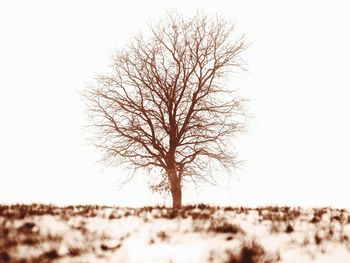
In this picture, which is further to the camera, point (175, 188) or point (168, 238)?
point (175, 188)

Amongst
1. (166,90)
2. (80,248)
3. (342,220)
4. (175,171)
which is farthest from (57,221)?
(166,90)

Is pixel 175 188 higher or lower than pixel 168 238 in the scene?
higher

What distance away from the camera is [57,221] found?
193 inches

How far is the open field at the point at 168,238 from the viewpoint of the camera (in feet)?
12.2

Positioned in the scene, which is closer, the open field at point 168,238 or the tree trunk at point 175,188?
the open field at point 168,238

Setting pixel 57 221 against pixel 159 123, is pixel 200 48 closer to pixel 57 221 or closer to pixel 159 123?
pixel 159 123

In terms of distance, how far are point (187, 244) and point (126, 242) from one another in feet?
2.29

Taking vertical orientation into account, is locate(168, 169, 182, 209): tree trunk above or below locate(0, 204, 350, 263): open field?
above

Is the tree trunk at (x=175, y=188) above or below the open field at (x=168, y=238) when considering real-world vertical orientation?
above

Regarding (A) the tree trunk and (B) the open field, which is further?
(A) the tree trunk

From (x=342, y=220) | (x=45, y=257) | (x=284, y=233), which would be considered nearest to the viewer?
(x=45, y=257)

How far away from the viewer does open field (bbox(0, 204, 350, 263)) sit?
12.2 ft

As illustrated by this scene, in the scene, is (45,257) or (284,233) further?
(284,233)

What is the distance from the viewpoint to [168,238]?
429cm
